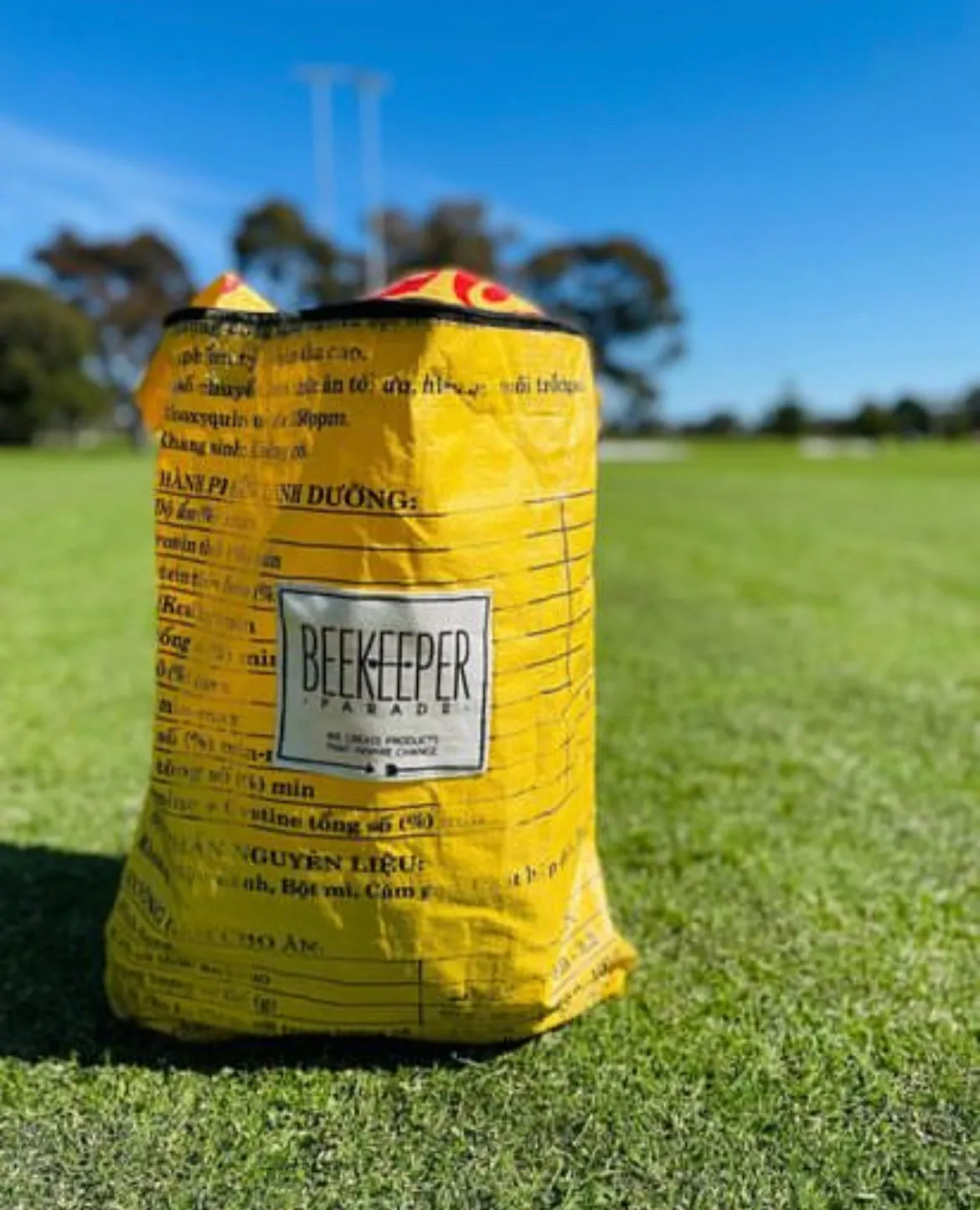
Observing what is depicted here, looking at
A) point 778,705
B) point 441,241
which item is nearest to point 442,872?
point 778,705

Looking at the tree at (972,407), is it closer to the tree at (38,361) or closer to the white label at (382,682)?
the tree at (38,361)

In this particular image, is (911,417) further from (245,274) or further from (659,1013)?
(659,1013)

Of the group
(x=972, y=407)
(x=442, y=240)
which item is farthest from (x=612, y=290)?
(x=972, y=407)

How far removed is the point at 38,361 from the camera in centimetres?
4088

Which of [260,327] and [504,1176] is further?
[260,327]

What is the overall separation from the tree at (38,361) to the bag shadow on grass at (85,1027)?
43125 mm

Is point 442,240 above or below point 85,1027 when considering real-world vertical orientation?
above

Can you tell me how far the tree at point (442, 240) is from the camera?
149ft

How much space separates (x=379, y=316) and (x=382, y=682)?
0.47 metres

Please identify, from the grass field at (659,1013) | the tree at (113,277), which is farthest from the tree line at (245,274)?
the grass field at (659,1013)

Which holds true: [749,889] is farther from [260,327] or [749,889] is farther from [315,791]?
[260,327]

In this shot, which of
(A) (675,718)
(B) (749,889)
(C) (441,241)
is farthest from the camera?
(C) (441,241)

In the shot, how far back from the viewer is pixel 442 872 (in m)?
1.38

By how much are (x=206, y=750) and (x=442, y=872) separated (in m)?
0.37
